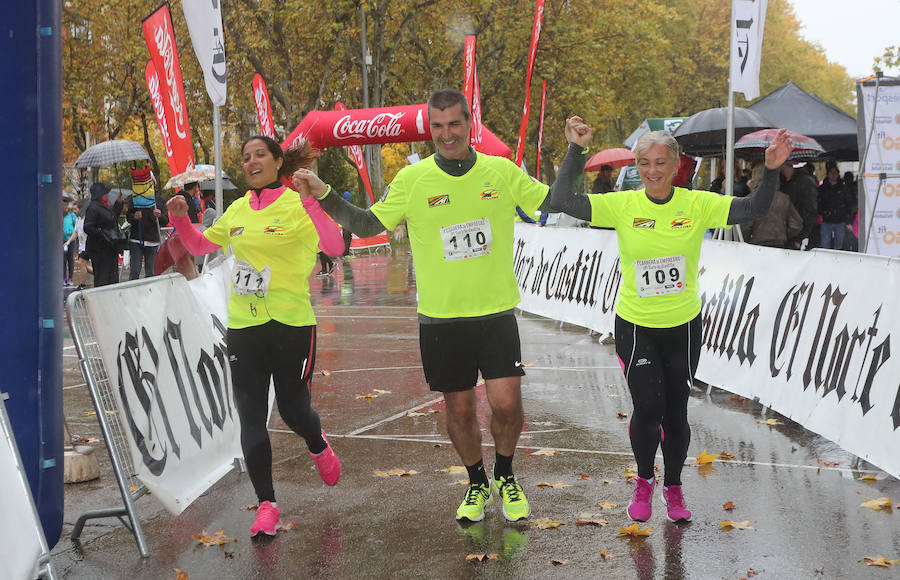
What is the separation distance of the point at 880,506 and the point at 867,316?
145cm

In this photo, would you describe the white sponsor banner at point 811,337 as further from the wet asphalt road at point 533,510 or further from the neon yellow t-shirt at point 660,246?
the neon yellow t-shirt at point 660,246

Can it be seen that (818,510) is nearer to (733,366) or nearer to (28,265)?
(733,366)

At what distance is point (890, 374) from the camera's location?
5.96m

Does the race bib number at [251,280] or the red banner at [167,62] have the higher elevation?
the red banner at [167,62]

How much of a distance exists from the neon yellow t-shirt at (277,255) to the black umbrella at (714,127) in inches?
458

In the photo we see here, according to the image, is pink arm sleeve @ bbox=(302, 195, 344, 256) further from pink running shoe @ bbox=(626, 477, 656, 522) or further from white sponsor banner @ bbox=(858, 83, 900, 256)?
white sponsor banner @ bbox=(858, 83, 900, 256)

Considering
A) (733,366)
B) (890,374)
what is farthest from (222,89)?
(890,374)

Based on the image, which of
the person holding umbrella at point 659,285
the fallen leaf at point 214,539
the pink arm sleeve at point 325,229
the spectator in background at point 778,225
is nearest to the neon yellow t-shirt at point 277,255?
the pink arm sleeve at point 325,229

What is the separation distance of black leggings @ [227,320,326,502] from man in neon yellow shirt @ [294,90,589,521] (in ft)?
2.21

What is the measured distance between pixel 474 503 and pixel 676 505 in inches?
40.4

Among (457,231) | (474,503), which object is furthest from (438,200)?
(474,503)

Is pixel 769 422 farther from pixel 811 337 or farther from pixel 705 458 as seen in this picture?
pixel 705 458

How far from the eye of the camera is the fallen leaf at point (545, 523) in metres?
5.12

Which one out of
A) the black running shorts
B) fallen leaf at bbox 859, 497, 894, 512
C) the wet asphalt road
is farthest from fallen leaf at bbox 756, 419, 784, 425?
the black running shorts
